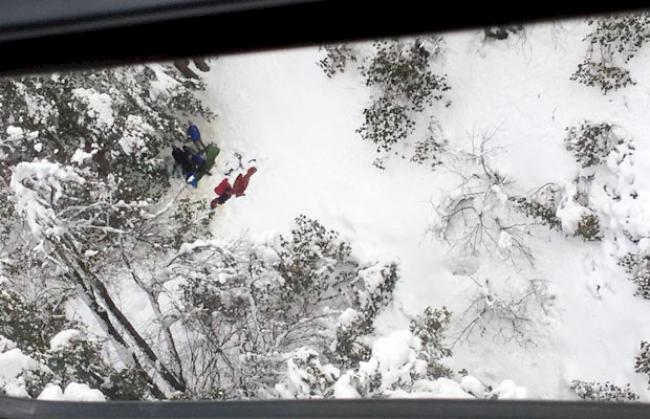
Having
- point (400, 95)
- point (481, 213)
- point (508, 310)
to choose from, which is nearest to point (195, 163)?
point (400, 95)

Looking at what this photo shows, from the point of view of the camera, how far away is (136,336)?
1715 mm

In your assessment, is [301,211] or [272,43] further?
[301,211]

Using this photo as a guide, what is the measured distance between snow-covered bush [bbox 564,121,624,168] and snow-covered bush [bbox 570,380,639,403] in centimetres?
56

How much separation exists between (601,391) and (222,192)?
111 centimetres

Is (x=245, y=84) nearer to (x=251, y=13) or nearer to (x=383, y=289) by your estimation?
(x=383, y=289)

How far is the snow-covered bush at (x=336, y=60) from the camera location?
157cm

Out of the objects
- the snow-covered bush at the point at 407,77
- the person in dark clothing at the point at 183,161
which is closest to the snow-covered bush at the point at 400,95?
the snow-covered bush at the point at 407,77

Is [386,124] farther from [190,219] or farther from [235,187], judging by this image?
[190,219]

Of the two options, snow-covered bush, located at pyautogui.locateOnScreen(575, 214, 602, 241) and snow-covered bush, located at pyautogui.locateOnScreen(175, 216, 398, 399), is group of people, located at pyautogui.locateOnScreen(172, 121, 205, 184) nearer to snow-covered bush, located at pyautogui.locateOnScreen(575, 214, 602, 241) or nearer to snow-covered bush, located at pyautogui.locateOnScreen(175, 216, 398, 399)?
snow-covered bush, located at pyautogui.locateOnScreen(175, 216, 398, 399)

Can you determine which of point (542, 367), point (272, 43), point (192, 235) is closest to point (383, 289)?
point (542, 367)

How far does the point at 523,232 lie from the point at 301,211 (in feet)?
1.95

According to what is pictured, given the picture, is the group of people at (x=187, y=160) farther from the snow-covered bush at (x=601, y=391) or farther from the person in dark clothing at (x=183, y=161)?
the snow-covered bush at (x=601, y=391)

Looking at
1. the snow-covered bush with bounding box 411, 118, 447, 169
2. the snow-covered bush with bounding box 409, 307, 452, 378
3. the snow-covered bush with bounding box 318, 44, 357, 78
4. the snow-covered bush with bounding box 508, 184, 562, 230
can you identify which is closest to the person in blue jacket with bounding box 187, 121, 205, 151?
the snow-covered bush with bounding box 318, 44, 357, 78

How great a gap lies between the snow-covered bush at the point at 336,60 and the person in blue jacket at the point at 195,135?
40 cm
